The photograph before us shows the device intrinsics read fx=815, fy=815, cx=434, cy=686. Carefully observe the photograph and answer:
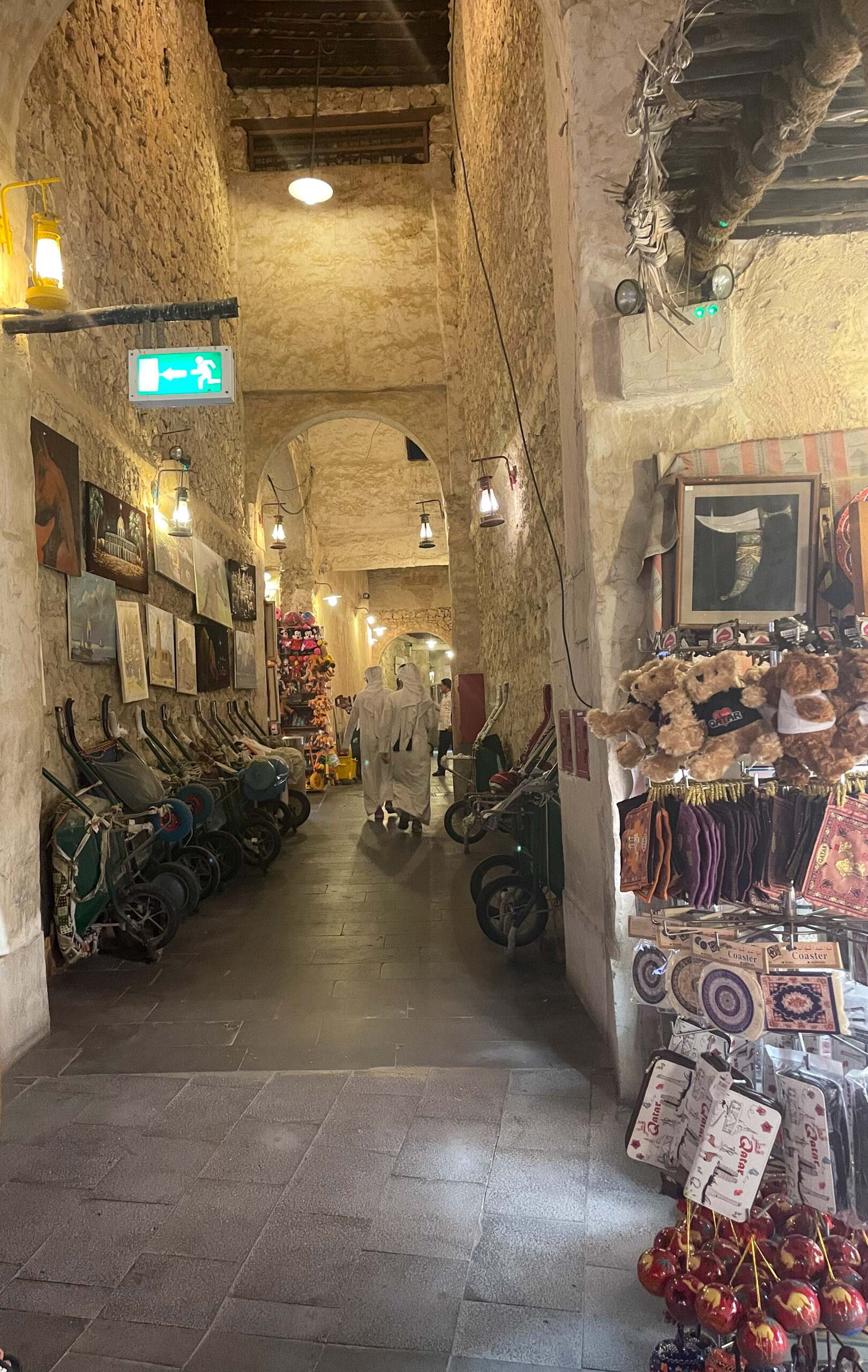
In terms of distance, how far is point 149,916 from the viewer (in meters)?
Result: 4.72

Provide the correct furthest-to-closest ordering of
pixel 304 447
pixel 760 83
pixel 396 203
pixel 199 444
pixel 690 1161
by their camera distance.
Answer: pixel 304 447
pixel 396 203
pixel 199 444
pixel 760 83
pixel 690 1161

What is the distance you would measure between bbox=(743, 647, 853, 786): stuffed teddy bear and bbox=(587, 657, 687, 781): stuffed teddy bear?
0.20 meters

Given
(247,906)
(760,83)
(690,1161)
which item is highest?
(760,83)

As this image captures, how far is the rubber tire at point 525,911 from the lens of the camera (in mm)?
4438

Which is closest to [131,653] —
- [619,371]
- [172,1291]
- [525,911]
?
[525,911]

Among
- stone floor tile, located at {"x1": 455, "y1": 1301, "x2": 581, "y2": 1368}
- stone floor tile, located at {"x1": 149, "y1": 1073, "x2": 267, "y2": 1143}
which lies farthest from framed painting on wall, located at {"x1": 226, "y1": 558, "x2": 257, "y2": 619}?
stone floor tile, located at {"x1": 455, "y1": 1301, "x2": 581, "y2": 1368}

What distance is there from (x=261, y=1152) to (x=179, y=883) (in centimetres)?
256

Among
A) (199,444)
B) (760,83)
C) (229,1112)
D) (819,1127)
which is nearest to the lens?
(819,1127)

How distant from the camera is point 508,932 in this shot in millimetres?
4379

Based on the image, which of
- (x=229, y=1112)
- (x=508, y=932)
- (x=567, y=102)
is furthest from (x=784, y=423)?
(x=229, y=1112)

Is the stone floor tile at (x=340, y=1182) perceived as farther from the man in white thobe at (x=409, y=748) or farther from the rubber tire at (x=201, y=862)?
the man in white thobe at (x=409, y=748)

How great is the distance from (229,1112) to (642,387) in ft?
9.67

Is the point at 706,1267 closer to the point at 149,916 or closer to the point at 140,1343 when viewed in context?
the point at 140,1343

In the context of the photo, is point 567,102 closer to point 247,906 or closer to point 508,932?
point 508,932
